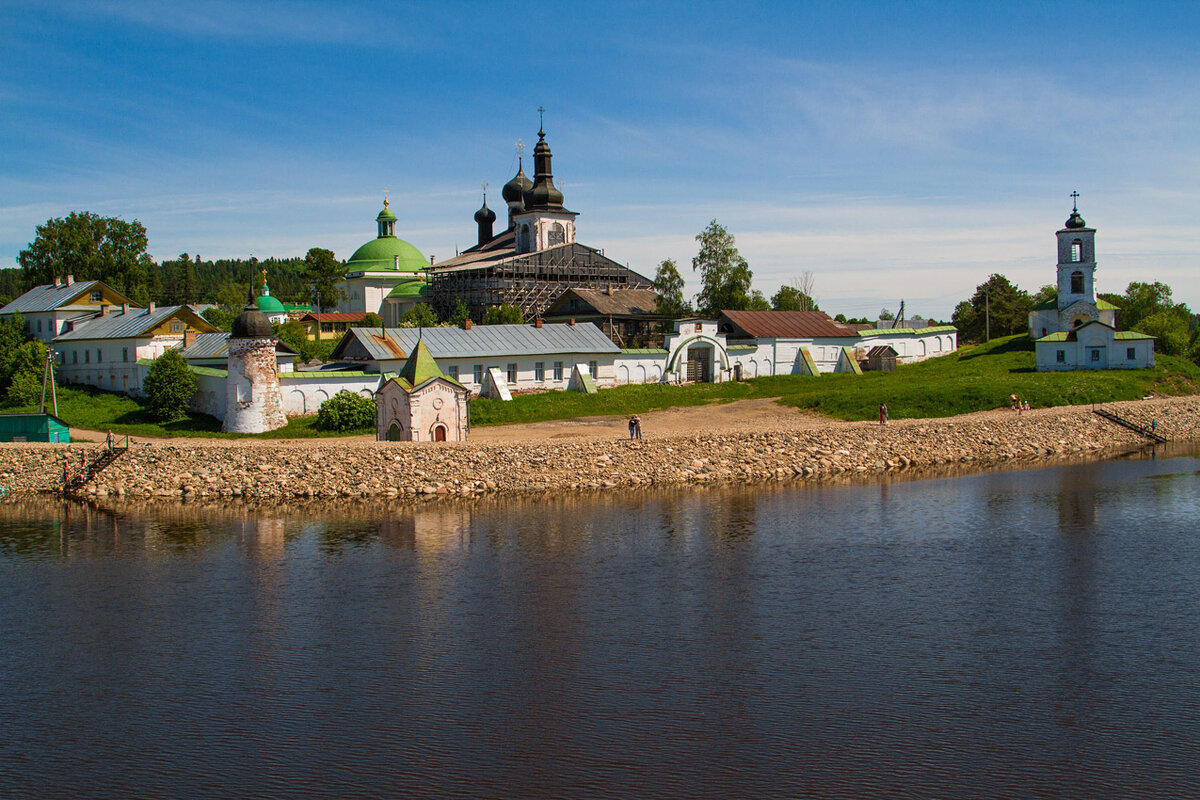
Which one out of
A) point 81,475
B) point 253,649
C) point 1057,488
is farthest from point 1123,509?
point 81,475

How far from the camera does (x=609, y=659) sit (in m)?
17.8

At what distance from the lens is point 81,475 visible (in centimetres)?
3544

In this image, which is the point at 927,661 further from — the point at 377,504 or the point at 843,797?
the point at 377,504

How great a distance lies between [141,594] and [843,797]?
15.6 m

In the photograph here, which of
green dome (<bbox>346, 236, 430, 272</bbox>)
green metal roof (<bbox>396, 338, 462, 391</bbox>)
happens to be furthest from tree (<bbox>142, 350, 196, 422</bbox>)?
green dome (<bbox>346, 236, 430, 272</bbox>)

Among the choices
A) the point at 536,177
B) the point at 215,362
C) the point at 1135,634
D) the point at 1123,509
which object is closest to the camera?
the point at 1135,634

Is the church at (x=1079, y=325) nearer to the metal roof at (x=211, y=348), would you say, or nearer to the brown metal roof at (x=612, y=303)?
the brown metal roof at (x=612, y=303)

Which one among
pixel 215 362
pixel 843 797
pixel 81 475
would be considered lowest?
pixel 843 797

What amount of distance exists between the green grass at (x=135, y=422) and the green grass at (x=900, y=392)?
7.23 metres

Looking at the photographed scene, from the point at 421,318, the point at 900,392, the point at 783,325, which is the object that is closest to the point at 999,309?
the point at 783,325

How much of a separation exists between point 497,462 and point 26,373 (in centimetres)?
2876

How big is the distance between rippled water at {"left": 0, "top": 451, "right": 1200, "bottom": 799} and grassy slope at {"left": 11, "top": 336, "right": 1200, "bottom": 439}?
15546 millimetres

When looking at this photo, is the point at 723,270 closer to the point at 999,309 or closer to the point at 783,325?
the point at 783,325

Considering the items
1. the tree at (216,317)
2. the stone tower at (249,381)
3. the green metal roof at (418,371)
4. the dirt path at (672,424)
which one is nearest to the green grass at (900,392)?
the dirt path at (672,424)
